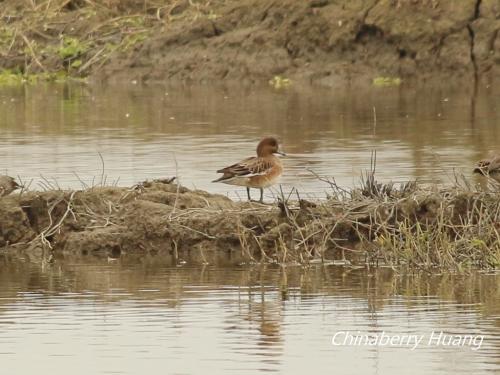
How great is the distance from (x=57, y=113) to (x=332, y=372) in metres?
19.5

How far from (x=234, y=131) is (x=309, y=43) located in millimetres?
10229

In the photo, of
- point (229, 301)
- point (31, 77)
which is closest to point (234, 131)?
point (229, 301)

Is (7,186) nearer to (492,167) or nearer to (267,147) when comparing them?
(267,147)

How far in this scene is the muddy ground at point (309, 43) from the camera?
108 feet

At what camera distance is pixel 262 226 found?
1327 centimetres

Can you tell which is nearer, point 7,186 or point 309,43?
point 7,186

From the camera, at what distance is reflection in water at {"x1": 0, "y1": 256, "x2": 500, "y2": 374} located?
906cm

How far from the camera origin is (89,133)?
2380 centimetres

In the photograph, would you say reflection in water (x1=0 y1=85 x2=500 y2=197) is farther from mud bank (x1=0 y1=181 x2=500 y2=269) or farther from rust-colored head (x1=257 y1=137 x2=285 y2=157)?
mud bank (x1=0 y1=181 x2=500 y2=269)

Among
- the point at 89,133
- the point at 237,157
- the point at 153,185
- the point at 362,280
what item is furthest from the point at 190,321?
the point at 89,133

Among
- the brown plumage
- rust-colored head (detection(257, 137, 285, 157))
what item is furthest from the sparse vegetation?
rust-colored head (detection(257, 137, 285, 157))

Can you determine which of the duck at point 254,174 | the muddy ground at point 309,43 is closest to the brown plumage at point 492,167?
the duck at point 254,174

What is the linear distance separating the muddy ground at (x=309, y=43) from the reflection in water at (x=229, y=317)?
20.4 metres

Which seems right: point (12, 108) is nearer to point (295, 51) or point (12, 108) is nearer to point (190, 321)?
point (295, 51)
